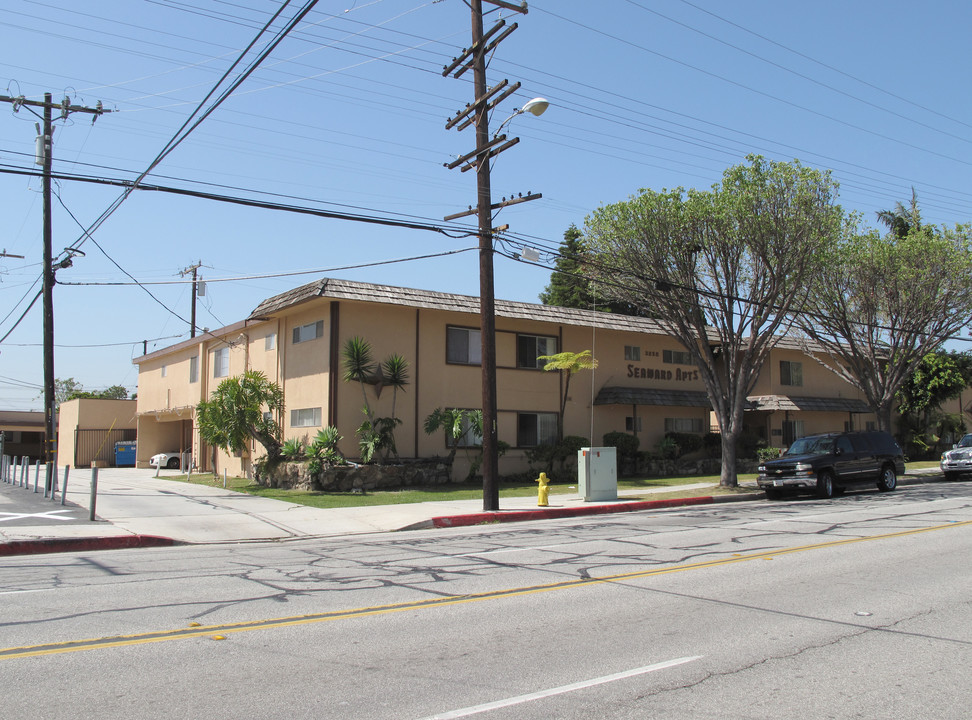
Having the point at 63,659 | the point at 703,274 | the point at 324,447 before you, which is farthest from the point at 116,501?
the point at 703,274

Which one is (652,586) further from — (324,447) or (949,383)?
(949,383)

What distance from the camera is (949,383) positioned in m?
38.7

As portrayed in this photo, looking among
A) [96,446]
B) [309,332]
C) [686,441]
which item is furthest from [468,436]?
[96,446]

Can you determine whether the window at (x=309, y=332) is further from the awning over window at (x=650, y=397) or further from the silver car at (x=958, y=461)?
the silver car at (x=958, y=461)

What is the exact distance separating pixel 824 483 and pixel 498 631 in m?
17.2

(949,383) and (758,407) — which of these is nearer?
(758,407)

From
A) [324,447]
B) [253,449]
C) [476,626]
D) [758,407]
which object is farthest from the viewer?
[758,407]

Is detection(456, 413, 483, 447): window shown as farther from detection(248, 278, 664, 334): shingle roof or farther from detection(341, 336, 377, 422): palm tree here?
detection(248, 278, 664, 334): shingle roof

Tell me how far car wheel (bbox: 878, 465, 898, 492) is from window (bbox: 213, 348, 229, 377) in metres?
23.8

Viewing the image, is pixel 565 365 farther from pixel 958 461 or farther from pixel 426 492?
pixel 958 461

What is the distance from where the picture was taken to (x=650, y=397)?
30188 millimetres

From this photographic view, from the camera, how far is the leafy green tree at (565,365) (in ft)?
86.1

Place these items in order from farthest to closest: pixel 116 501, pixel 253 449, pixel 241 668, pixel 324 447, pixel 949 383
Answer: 1. pixel 949 383
2. pixel 253 449
3. pixel 324 447
4. pixel 116 501
5. pixel 241 668

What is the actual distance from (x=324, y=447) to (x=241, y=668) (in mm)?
17175
